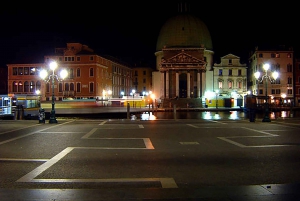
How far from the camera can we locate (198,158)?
44.9 ft

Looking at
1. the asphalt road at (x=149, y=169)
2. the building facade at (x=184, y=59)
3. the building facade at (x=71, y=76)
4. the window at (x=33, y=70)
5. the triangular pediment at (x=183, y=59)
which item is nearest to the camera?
the asphalt road at (x=149, y=169)

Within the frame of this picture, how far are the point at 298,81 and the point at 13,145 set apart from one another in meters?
97.2

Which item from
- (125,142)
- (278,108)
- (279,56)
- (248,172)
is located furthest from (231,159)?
(279,56)

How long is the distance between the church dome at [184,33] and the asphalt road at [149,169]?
84.0 metres

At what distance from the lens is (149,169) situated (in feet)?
38.0

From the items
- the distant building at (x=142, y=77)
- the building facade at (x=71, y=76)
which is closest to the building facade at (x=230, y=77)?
the building facade at (x=71, y=76)

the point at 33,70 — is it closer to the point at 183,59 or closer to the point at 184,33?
the point at 183,59

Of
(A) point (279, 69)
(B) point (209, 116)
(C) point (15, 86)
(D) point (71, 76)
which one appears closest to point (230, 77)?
(A) point (279, 69)

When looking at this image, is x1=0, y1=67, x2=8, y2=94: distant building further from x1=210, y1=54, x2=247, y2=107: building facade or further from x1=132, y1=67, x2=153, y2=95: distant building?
x1=210, y1=54, x2=247, y2=107: building facade

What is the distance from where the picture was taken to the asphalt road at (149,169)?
8609 mm

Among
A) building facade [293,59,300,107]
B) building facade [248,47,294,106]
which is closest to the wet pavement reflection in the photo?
building facade [248,47,294,106]

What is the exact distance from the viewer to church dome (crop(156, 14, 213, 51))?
101062mm

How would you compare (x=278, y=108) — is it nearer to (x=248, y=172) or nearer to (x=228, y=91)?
(x=228, y=91)

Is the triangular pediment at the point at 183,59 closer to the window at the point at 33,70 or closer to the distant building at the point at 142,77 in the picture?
the window at the point at 33,70
